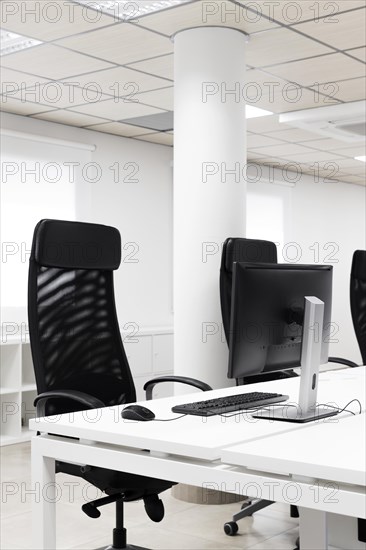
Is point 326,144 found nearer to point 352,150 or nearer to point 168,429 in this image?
point 352,150

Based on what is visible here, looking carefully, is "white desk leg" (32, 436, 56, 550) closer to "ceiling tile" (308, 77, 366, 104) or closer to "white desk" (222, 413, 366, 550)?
"white desk" (222, 413, 366, 550)

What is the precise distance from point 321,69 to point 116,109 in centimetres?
178

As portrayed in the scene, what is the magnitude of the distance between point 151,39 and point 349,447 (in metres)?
3.21

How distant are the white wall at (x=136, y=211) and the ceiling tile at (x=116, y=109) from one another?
1.87 ft

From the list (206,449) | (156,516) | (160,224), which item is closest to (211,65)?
(156,516)

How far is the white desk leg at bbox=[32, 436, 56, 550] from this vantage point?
7.40 feet

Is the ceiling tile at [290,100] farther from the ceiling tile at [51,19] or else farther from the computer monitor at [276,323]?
the computer monitor at [276,323]

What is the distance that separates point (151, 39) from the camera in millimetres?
4434

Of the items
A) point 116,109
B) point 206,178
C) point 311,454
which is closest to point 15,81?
point 116,109

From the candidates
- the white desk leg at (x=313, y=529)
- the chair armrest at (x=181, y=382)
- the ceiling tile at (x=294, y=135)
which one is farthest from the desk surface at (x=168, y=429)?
the ceiling tile at (x=294, y=135)

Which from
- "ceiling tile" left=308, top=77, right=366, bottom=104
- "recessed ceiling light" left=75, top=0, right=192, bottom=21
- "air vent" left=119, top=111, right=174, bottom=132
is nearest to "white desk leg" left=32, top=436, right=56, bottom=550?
"recessed ceiling light" left=75, top=0, right=192, bottom=21

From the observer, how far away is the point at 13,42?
4539mm

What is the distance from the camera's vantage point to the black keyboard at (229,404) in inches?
94.0

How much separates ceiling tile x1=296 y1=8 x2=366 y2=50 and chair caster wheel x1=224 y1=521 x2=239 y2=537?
2.75 meters
